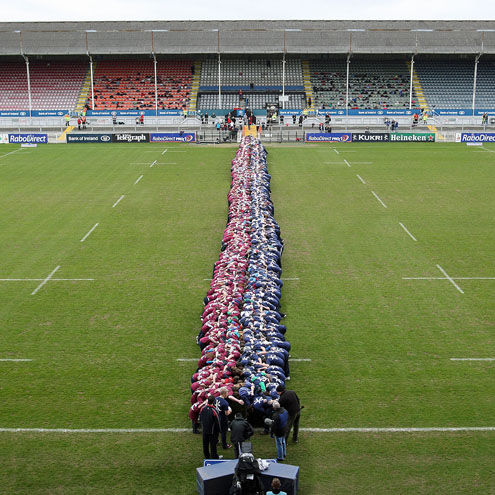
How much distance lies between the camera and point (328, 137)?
5200 centimetres

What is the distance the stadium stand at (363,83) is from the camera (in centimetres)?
6794

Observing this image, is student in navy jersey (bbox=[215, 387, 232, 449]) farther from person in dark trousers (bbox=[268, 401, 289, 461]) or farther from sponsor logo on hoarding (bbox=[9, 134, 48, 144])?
sponsor logo on hoarding (bbox=[9, 134, 48, 144])

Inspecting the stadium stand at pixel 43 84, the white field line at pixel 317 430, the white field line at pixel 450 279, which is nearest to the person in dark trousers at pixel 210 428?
the white field line at pixel 317 430

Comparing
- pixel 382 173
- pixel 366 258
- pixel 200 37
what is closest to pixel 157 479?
pixel 366 258

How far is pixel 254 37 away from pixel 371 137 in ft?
77.0

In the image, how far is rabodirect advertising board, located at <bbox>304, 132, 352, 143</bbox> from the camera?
51.8 metres

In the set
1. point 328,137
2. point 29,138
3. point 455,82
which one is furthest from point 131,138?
point 455,82

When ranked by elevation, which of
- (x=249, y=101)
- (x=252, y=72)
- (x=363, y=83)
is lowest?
(x=249, y=101)

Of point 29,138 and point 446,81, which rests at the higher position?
point 446,81

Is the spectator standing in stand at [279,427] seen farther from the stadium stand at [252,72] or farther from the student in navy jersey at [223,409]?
the stadium stand at [252,72]

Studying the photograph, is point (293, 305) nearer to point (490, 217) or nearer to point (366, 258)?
point (366, 258)

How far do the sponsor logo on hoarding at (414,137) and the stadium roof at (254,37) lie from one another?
18399mm

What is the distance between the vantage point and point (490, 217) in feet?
87.0

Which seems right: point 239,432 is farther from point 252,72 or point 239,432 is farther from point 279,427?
point 252,72
